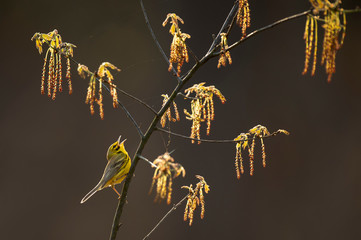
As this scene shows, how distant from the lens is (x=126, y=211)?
→ 6.76ft

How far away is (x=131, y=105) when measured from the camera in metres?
2.02

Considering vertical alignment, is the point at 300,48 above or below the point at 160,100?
above

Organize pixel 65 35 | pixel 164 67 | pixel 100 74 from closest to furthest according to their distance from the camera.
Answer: pixel 100 74 → pixel 65 35 → pixel 164 67

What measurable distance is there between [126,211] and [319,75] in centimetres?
121

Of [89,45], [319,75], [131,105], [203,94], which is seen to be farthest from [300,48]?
[203,94]

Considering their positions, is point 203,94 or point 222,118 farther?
point 222,118

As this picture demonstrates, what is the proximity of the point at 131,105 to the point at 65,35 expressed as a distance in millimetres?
470

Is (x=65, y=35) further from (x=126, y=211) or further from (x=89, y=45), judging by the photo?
(x=126, y=211)

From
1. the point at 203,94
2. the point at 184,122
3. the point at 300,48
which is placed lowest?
the point at 203,94

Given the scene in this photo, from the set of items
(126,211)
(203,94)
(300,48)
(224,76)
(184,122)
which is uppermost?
(300,48)

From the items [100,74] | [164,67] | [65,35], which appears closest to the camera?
[100,74]

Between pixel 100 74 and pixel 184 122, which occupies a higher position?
pixel 184 122

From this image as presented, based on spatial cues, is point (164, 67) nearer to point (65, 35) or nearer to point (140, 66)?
point (140, 66)

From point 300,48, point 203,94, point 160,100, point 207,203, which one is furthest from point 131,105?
point 203,94
